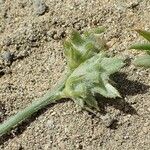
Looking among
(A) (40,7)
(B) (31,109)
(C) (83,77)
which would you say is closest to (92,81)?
(C) (83,77)

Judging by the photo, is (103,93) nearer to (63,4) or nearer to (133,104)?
(133,104)

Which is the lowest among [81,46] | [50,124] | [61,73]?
[50,124]

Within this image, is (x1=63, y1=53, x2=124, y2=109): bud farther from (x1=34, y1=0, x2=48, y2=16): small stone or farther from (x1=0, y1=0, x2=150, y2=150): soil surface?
(x1=34, y1=0, x2=48, y2=16): small stone

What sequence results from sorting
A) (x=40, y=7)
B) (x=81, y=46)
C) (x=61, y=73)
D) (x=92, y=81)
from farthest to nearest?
(x=40, y=7) < (x=61, y=73) < (x=81, y=46) < (x=92, y=81)

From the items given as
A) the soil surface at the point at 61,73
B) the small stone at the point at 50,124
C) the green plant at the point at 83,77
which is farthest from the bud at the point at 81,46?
the small stone at the point at 50,124

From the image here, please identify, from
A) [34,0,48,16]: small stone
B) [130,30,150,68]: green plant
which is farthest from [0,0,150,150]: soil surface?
Result: [130,30,150,68]: green plant

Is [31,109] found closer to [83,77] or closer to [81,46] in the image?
[83,77]

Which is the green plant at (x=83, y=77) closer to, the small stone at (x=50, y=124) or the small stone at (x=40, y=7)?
the small stone at (x=50, y=124)

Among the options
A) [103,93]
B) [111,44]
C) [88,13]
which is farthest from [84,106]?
[88,13]
